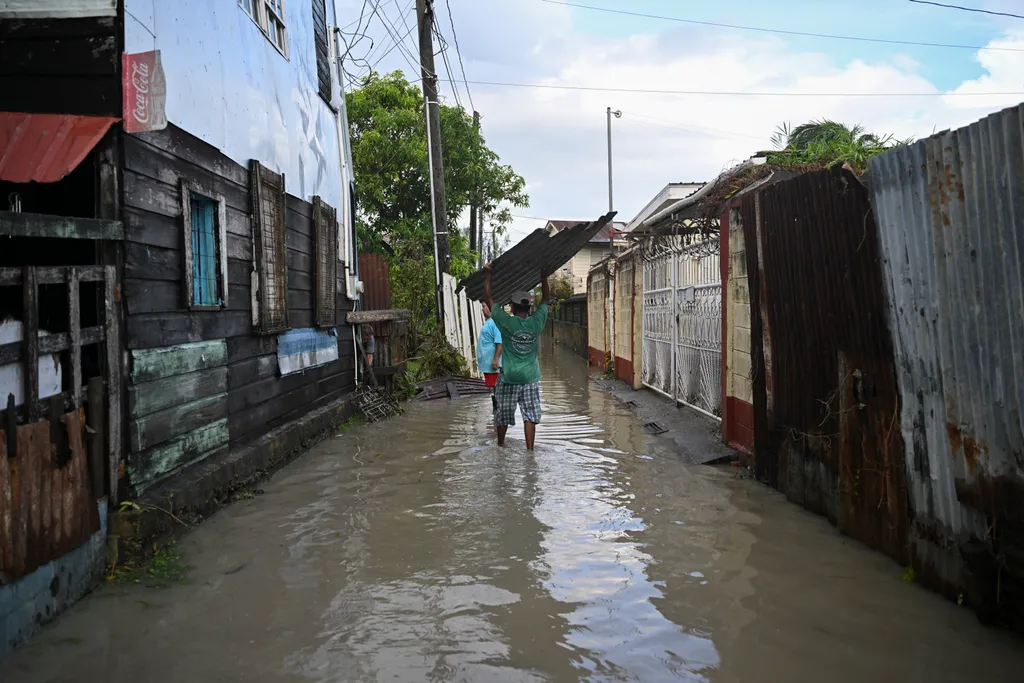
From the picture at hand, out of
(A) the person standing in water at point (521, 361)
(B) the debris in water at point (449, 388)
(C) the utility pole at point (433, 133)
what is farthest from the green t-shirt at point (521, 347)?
(C) the utility pole at point (433, 133)

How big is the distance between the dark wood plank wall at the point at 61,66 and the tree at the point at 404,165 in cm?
1851

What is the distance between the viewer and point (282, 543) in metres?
5.17

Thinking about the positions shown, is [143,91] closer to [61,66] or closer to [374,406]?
[61,66]

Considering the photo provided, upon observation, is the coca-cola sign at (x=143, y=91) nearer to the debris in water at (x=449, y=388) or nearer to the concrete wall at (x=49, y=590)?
the concrete wall at (x=49, y=590)

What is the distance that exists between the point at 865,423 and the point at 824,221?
139 centimetres

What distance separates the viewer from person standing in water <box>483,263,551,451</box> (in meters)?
8.27

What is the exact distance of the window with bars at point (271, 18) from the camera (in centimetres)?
755

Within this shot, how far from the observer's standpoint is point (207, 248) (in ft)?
21.1

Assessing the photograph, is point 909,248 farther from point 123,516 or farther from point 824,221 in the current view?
point 123,516

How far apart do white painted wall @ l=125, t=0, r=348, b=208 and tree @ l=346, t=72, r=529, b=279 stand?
43.8 ft

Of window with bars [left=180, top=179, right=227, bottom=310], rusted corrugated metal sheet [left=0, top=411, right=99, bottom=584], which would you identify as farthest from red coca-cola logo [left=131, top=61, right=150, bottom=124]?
rusted corrugated metal sheet [left=0, top=411, right=99, bottom=584]

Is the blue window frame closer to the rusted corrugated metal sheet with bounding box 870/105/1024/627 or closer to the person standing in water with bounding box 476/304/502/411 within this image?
the person standing in water with bounding box 476/304/502/411

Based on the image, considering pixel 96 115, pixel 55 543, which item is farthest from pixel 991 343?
pixel 96 115

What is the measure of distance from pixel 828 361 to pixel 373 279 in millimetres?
9192
